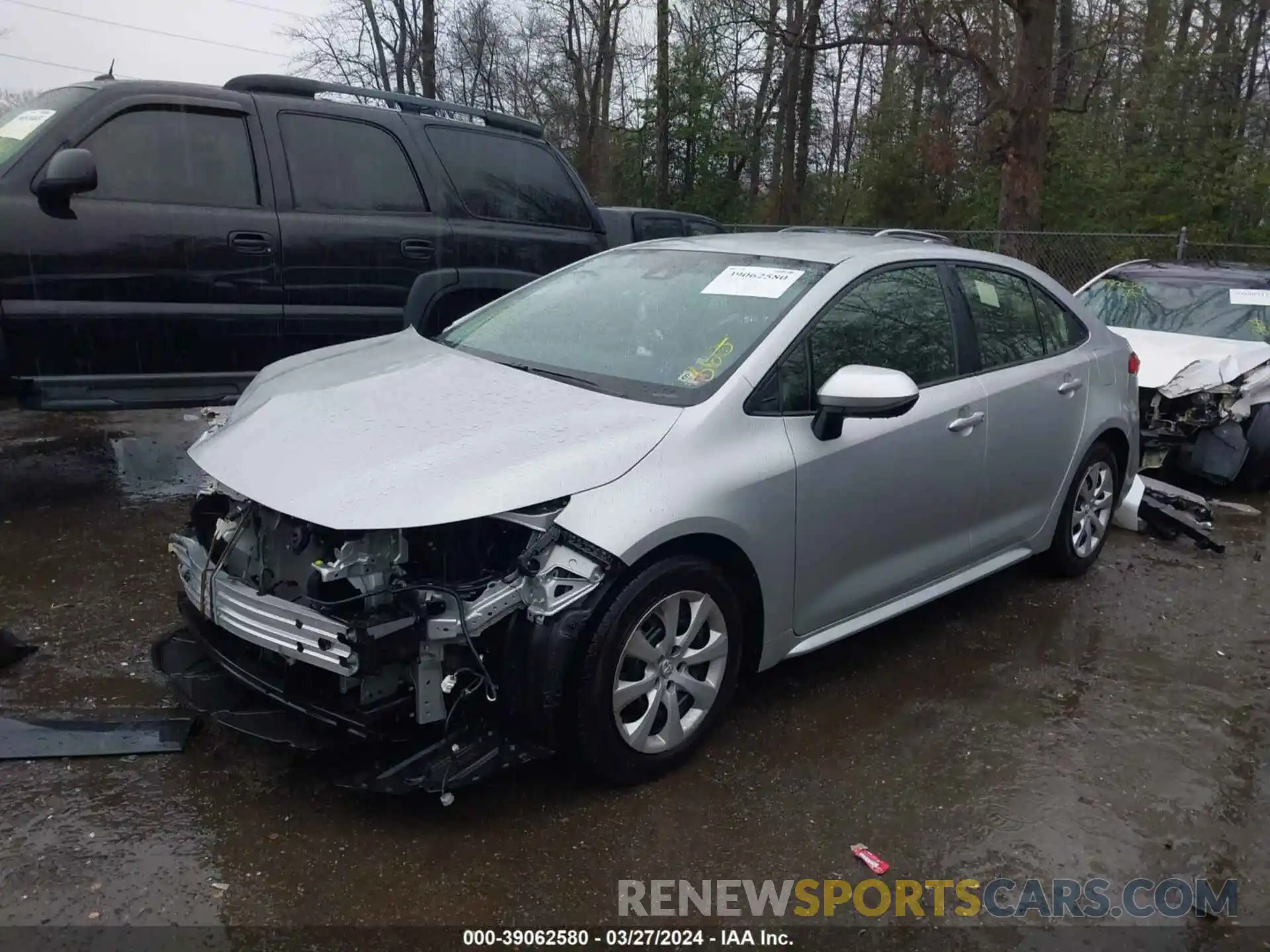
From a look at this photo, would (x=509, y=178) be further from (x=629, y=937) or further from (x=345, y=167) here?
(x=629, y=937)

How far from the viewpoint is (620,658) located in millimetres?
2936

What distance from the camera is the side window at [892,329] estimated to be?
3.64 m

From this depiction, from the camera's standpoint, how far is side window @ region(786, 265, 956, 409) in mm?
3643

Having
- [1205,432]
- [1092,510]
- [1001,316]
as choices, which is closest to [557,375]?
[1001,316]

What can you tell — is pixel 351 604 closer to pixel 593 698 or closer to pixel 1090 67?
pixel 593 698

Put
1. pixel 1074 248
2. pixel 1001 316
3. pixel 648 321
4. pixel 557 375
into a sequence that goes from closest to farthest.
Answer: pixel 557 375, pixel 648 321, pixel 1001 316, pixel 1074 248

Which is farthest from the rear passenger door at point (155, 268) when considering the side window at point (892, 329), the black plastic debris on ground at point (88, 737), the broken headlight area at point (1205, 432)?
the broken headlight area at point (1205, 432)

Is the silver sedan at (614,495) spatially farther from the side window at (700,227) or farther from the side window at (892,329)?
the side window at (700,227)

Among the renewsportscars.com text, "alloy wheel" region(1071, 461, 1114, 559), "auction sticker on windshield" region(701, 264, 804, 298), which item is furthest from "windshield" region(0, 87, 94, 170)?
"alloy wheel" region(1071, 461, 1114, 559)

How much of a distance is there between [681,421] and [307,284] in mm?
3267

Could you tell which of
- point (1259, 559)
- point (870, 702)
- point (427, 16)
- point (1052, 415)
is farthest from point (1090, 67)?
point (870, 702)

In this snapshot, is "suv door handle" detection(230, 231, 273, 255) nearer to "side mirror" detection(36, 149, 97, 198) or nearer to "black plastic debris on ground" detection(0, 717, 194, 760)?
"side mirror" detection(36, 149, 97, 198)

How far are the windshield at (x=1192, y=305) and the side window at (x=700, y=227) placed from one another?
311 centimetres

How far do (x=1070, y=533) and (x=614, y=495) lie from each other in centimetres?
301
